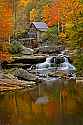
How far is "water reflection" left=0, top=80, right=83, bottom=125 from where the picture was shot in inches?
871

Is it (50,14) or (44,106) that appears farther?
(50,14)

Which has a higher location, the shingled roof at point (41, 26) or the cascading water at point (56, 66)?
the shingled roof at point (41, 26)

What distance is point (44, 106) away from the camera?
89.3 feet

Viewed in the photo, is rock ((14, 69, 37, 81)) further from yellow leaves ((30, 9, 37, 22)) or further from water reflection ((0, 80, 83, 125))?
yellow leaves ((30, 9, 37, 22))

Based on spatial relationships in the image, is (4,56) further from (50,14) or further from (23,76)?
(50,14)

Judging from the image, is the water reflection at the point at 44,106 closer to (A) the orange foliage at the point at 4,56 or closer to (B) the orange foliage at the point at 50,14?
(A) the orange foliage at the point at 4,56

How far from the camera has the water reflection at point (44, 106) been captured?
22.1 meters

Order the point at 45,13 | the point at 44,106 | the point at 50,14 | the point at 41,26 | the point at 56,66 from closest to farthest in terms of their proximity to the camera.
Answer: the point at 44,106, the point at 56,66, the point at 41,26, the point at 50,14, the point at 45,13

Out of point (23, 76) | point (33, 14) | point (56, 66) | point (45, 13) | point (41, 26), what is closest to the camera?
point (23, 76)

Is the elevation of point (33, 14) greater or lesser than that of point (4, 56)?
greater

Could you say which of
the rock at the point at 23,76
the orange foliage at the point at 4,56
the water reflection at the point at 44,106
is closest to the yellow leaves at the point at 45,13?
the orange foliage at the point at 4,56

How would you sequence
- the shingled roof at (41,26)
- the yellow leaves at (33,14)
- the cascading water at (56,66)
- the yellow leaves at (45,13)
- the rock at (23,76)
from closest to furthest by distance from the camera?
the rock at (23,76) < the cascading water at (56,66) < the shingled roof at (41,26) < the yellow leaves at (45,13) < the yellow leaves at (33,14)

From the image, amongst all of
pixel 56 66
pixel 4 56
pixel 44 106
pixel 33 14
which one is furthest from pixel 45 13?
pixel 44 106

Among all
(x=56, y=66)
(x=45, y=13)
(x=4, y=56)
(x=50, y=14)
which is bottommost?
(x=56, y=66)
